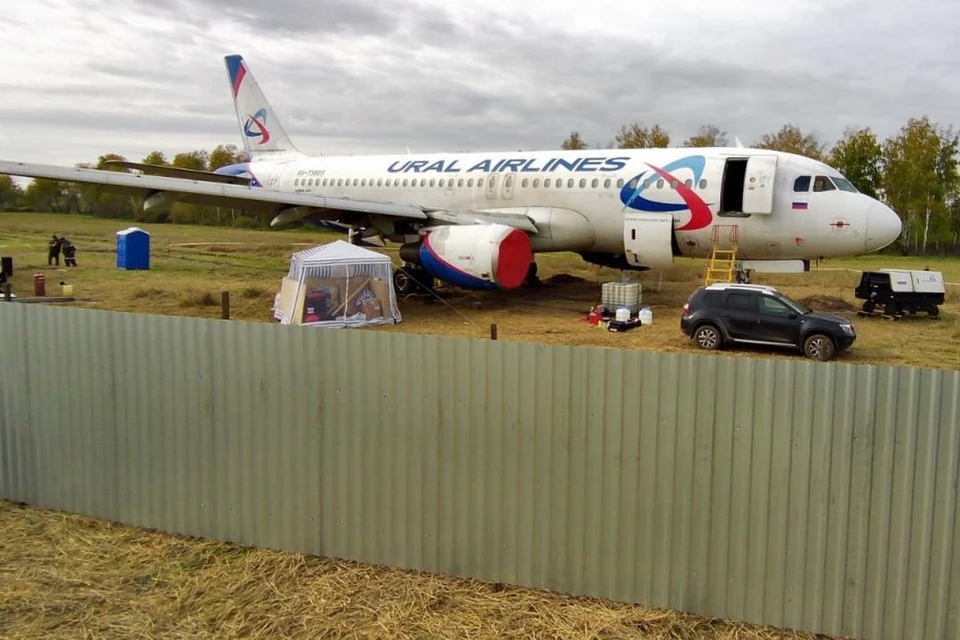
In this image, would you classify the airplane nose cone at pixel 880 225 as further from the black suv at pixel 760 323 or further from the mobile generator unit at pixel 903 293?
the black suv at pixel 760 323

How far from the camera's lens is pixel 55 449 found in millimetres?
6738

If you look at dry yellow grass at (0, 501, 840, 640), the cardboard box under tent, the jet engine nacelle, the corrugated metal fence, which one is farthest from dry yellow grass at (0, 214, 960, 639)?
the jet engine nacelle

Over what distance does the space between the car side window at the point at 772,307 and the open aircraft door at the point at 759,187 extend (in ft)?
13.9

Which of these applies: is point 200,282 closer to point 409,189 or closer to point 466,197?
point 409,189

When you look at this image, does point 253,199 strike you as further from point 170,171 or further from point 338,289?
point 170,171

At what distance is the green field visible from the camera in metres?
15.2

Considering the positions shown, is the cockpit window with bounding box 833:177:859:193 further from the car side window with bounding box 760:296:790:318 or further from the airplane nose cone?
the car side window with bounding box 760:296:790:318

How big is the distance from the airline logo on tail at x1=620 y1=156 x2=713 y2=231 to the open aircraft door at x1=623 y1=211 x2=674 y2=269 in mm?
234

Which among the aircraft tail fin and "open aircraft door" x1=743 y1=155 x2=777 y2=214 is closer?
"open aircraft door" x1=743 y1=155 x2=777 y2=214

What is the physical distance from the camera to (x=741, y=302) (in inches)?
548

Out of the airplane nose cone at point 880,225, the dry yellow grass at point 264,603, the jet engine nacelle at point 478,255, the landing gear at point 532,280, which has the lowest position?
the dry yellow grass at point 264,603

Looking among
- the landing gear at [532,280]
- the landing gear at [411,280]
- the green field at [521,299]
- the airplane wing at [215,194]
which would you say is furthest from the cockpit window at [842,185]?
the landing gear at [411,280]

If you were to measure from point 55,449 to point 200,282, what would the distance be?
760 inches

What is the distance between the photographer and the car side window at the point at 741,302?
45.5 feet
